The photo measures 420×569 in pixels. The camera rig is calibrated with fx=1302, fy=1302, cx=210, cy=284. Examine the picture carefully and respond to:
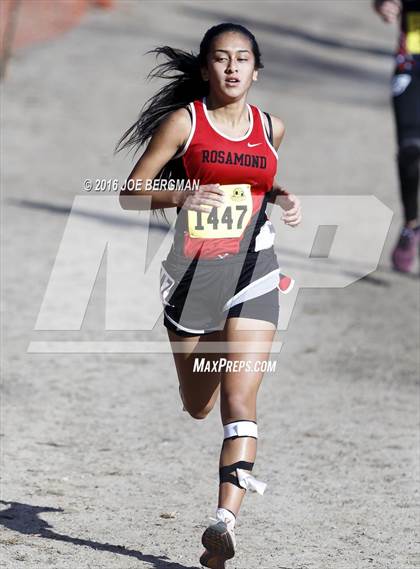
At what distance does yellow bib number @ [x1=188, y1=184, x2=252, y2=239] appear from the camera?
5094mm

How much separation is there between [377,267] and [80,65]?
10563 mm

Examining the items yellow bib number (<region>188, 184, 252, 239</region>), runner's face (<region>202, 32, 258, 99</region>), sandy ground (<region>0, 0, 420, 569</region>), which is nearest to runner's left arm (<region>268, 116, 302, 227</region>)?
yellow bib number (<region>188, 184, 252, 239</region>)

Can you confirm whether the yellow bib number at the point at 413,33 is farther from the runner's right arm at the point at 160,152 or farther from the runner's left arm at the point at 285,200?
the runner's right arm at the point at 160,152

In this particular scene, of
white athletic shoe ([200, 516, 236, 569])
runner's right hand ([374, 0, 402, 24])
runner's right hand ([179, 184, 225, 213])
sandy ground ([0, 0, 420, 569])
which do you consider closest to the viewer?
white athletic shoe ([200, 516, 236, 569])

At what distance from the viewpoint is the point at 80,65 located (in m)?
20.6

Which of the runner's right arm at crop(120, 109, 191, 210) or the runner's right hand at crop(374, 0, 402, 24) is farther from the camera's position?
the runner's right hand at crop(374, 0, 402, 24)

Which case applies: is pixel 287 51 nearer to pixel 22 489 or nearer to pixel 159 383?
pixel 159 383

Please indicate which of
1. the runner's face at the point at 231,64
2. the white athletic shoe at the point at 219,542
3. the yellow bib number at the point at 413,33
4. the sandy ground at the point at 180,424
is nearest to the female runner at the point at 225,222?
the runner's face at the point at 231,64

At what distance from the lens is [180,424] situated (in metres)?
7.18

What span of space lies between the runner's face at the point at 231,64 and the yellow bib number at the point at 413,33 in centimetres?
527

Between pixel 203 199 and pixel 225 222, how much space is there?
0.28 metres

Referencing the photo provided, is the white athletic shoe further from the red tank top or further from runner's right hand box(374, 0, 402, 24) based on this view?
runner's right hand box(374, 0, 402, 24)

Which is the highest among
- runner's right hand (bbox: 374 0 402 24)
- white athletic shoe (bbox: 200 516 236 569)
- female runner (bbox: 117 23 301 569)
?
runner's right hand (bbox: 374 0 402 24)

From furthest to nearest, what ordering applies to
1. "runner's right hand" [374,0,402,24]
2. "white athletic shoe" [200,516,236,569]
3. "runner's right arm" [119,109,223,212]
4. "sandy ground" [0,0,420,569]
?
"runner's right hand" [374,0,402,24] < "sandy ground" [0,0,420,569] < "runner's right arm" [119,109,223,212] < "white athletic shoe" [200,516,236,569]
